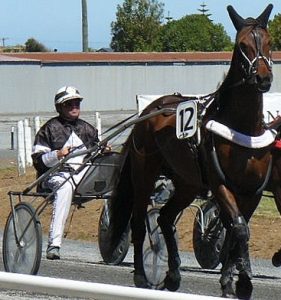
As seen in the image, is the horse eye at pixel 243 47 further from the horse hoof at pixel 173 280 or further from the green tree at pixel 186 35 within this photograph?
the green tree at pixel 186 35

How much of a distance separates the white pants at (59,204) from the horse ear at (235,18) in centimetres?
315

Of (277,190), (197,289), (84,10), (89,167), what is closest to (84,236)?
(89,167)

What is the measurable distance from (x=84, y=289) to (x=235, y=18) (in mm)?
3221

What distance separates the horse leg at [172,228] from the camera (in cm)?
839

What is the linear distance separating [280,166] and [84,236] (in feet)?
20.5

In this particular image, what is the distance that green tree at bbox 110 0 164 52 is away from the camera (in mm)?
90125

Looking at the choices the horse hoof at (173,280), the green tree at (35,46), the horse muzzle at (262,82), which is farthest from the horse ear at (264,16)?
the green tree at (35,46)

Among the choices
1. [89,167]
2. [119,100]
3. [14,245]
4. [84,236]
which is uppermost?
[89,167]

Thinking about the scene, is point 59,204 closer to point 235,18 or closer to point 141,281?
point 141,281

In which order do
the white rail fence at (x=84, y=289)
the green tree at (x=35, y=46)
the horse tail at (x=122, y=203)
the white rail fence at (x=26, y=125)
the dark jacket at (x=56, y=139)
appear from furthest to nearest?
the green tree at (x=35, y=46)
the white rail fence at (x=26, y=125)
the dark jacket at (x=56, y=139)
the horse tail at (x=122, y=203)
the white rail fence at (x=84, y=289)

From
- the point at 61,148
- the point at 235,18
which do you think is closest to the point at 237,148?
the point at 235,18

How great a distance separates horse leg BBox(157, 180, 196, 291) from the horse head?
5.47ft

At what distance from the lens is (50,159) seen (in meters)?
9.97

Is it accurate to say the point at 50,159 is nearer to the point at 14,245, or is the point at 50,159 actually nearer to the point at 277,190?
the point at 14,245
